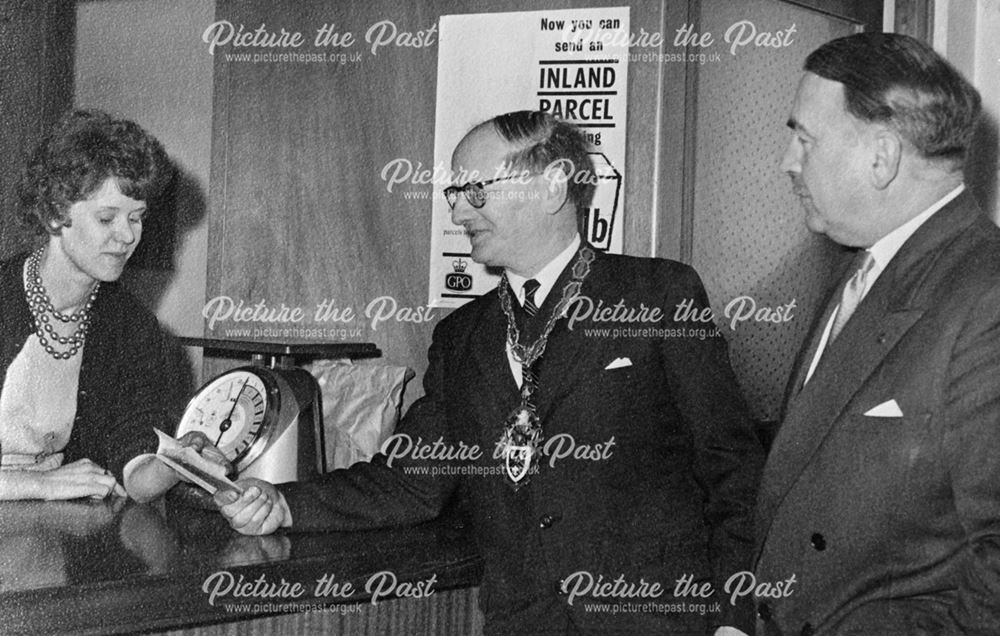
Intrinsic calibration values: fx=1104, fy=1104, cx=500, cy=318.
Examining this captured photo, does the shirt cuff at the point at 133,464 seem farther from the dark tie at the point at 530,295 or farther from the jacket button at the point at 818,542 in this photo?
the jacket button at the point at 818,542

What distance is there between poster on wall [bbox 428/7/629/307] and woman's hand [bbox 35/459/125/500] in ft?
2.54

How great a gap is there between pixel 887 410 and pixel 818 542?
7.2 inches

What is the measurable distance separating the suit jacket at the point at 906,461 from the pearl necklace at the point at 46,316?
4.03 ft

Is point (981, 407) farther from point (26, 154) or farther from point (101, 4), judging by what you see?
point (101, 4)

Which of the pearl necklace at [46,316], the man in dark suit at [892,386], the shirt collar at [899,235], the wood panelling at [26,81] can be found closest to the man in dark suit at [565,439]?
the man in dark suit at [892,386]

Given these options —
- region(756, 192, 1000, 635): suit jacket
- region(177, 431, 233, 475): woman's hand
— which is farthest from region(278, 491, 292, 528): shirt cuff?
region(756, 192, 1000, 635): suit jacket

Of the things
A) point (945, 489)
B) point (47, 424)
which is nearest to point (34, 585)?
point (47, 424)

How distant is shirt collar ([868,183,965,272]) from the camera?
1321 mm

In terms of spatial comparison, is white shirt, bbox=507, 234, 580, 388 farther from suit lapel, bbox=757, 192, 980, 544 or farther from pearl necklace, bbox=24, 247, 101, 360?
pearl necklace, bbox=24, 247, 101, 360

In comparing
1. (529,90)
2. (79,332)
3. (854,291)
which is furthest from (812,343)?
(79,332)

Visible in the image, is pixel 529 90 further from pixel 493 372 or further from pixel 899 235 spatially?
pixel 899 235

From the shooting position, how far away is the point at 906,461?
122 centimetres

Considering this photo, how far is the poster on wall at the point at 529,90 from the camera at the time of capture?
2119mm

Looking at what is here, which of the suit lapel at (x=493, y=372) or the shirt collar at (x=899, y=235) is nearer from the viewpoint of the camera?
the shirt collar at (x=899, y=235)
